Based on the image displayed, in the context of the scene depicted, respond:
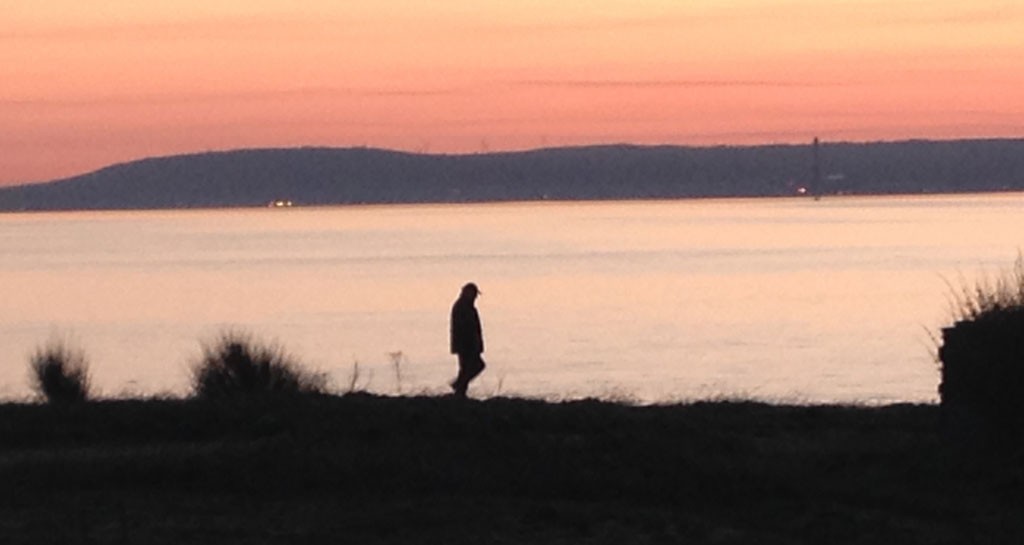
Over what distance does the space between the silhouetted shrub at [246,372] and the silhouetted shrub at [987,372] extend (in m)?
6.39

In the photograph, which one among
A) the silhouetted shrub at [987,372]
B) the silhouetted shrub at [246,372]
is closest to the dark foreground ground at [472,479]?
the silhouetted shrub at [987,372]

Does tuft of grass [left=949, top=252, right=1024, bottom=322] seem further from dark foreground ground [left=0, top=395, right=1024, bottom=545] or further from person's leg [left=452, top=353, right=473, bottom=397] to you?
A: person's leg [left=452, top=353, right=473, bottom=397]

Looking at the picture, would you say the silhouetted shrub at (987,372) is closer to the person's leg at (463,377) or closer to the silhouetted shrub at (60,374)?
the person's leg at (463,377)

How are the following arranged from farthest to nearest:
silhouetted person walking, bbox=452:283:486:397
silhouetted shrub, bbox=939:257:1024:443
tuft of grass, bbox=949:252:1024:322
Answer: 1. silhouetted person walking, bbox=452:283:486:397
2. tuft of grass, bbox=949:252:1024:322
3. silhouetted shrub, bbox=939:257:1024:443

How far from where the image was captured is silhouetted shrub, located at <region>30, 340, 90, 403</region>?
71.8 ft

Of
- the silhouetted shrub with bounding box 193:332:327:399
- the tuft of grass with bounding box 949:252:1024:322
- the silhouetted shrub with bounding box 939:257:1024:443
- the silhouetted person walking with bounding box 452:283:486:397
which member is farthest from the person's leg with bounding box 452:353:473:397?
the silhouetted shrub with bounding box 939:257:1024:443

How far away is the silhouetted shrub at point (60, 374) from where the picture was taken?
71.8 feet

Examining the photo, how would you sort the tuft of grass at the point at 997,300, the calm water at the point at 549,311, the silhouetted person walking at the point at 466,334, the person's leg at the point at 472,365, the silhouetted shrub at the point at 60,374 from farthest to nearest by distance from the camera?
1. the calm water at the point at 549,311
2. the silhouetted shrub at the point at 60,374
3. the person's leg at the point at 472,365
4. the silhouetted person walking at the point at 466,334
5. the tuft of grass at the point at 997,300

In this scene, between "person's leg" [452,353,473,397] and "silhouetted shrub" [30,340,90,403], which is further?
"silhouetted shrub" [30,340,90,403]

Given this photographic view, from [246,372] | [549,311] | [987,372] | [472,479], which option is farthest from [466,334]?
[549,311]

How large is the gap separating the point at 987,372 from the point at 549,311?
4993 centimetres

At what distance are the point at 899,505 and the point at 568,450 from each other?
6.75ft

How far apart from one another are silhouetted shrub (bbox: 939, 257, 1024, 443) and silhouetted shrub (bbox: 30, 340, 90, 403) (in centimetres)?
955

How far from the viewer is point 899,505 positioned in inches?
514
